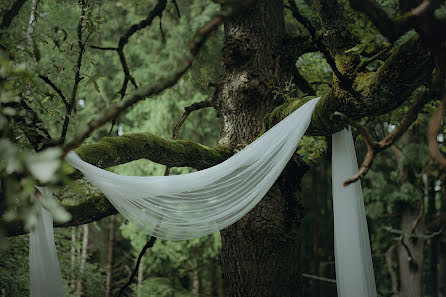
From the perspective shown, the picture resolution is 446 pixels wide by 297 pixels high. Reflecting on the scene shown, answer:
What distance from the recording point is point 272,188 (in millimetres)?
3615

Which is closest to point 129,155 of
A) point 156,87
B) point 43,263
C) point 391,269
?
point 43,263

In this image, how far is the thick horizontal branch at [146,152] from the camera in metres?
2.97

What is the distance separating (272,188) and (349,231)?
0.69 metres

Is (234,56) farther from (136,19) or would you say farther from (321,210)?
(321,210)

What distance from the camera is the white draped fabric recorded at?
3021 millimetres

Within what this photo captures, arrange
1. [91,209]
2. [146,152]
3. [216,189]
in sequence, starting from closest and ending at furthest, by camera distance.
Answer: [216,189] → [146,152] → [91,209]

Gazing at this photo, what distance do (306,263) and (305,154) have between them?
750cm

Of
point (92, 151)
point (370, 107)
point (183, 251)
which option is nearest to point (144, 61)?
point (183, 251)

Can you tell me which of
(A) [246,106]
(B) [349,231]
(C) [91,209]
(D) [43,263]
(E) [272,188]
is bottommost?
(D) [43,263]

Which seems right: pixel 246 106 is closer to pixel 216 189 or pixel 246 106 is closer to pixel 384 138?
pixel 216 189

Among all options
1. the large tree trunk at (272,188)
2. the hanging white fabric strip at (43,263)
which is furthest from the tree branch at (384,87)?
the hanging white fabric strip at (43,263)

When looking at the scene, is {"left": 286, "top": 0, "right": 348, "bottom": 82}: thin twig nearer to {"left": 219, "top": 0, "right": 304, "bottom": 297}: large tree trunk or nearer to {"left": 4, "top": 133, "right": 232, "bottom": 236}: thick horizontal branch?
{"left": 219, "top": 0, "right": 304, "bottom": 297}: large tree trunk

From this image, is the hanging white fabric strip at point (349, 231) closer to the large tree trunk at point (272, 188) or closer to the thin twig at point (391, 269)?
the large tree trunk at point (272, 188)

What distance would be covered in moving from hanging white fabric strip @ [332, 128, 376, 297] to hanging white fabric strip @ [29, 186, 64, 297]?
2047 millimetres
